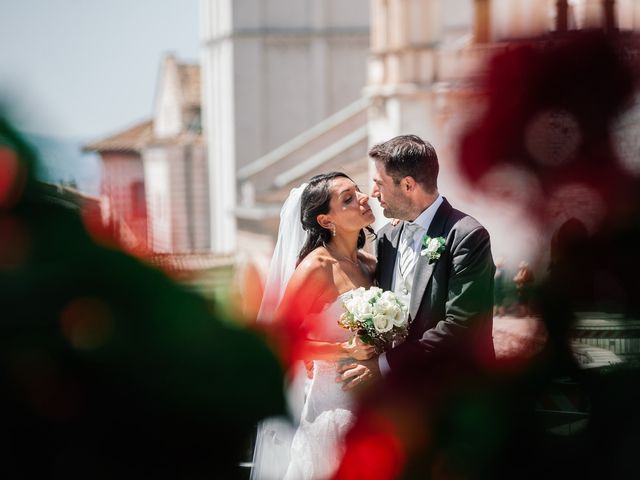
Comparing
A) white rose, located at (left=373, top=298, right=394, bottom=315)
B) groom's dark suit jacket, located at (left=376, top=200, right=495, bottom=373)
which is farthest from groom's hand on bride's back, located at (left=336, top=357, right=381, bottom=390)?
white rose, located at (left=373, top=298, right=394, bottom=315)

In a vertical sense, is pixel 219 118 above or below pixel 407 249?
above

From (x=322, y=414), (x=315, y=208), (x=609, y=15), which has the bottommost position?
(x=322, y=414)

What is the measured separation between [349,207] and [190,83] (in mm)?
33009

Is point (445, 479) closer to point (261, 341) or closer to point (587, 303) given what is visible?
point (587, 303)

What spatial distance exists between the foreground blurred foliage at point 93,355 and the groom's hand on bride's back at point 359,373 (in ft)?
7.63

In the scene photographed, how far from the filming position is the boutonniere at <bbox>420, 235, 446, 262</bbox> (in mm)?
3891

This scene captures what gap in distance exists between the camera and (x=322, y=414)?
4.30m

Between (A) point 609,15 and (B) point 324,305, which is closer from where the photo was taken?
(A) point 609,15

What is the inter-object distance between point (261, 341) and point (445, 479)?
1114 millimetres

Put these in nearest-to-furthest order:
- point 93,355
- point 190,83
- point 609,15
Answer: point 93,355, point 609,15, point 190,83

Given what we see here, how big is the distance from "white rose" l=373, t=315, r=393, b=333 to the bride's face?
0.52 m

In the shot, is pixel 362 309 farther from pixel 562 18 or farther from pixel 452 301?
pixel 562 18

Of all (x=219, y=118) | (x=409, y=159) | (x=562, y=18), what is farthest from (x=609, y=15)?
(x=219, y=118)

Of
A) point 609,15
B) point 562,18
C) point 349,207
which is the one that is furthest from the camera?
point 349,207
